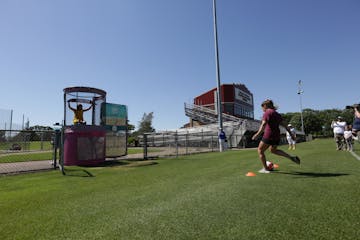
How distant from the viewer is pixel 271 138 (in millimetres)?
5246

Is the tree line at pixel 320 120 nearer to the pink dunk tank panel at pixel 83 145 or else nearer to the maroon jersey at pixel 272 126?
the pink dunk tank panel at pixel 83 145

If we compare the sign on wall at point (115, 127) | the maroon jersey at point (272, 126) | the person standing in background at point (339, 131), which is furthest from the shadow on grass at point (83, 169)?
the person standing in background at point (339, 131)

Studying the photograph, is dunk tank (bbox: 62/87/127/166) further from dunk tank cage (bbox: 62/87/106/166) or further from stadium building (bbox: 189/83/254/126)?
stadium building (bbox: 189/83/254/126)

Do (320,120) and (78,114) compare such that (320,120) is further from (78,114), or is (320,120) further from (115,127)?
(78,114)

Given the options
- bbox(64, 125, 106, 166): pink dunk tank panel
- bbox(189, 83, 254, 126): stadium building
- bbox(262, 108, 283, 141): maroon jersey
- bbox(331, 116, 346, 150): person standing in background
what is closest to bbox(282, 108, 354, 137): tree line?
bbox(189, 83, 254, 126): stadium building

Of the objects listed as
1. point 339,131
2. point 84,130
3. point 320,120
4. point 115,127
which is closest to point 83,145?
point 84,130

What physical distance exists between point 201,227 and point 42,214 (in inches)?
92.2

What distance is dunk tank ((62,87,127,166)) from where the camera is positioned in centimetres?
936

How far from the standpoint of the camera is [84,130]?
31.7ft

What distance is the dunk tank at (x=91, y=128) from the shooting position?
368 inches

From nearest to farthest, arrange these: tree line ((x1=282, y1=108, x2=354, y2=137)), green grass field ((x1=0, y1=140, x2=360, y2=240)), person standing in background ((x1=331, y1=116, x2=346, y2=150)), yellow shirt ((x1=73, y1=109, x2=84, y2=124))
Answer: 1. green grass field ((x1=0, y1=140, x2=360, y2=240))
2. yellow shirt ((x1=73, y1=109, x2=84, y2=124))
3. person standing in background ((x1=331, y1=116, x2=346, y2=150))
4. tree line ((x1=282, y1=108, x2=354, y2=137))

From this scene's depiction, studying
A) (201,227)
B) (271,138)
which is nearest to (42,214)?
(201,227)

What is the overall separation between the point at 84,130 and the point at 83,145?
25.8 inches

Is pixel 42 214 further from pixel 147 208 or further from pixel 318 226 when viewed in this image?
pixel 318 226
